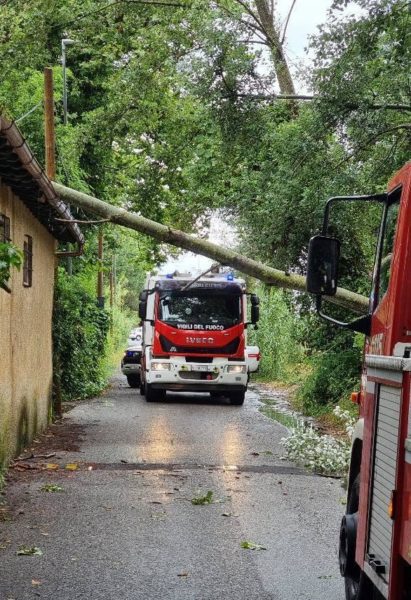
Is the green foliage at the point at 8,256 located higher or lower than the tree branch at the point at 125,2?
lower

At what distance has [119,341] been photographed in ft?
183

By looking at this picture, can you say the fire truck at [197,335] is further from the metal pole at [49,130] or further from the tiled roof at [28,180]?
the tiled roof at [28,180]

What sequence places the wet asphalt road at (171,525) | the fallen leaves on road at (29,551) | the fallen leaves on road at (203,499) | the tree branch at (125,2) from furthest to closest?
the tree branch at (125,2)
the fallen leaves on road at (203,499)
the fallen leaves on road at (29,551)
the wet asphalt road at (171,525)

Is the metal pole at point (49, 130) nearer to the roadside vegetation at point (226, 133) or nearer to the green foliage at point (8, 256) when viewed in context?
the roadside vegetation at point (226, 133)

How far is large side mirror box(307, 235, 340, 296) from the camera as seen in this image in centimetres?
543

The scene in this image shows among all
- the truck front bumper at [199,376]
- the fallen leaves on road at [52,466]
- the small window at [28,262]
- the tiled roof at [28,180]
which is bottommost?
the truck front bumper at [199,376]

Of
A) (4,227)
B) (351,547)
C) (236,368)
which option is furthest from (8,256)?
(236,368)

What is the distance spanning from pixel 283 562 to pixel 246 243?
46.1 ft

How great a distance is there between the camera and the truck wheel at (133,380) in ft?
94.7

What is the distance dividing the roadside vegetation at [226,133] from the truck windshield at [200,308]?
4.77 feet

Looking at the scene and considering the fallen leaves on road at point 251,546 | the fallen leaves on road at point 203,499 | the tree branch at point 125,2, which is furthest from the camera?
the tree branch at point 125,2

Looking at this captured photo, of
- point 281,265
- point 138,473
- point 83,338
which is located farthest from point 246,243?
point 138,473

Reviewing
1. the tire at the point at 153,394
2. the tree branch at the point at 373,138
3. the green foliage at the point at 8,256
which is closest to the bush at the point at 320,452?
the tree branch at the point at 373,138

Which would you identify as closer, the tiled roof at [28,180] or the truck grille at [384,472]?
the truck grille at [384,472]
